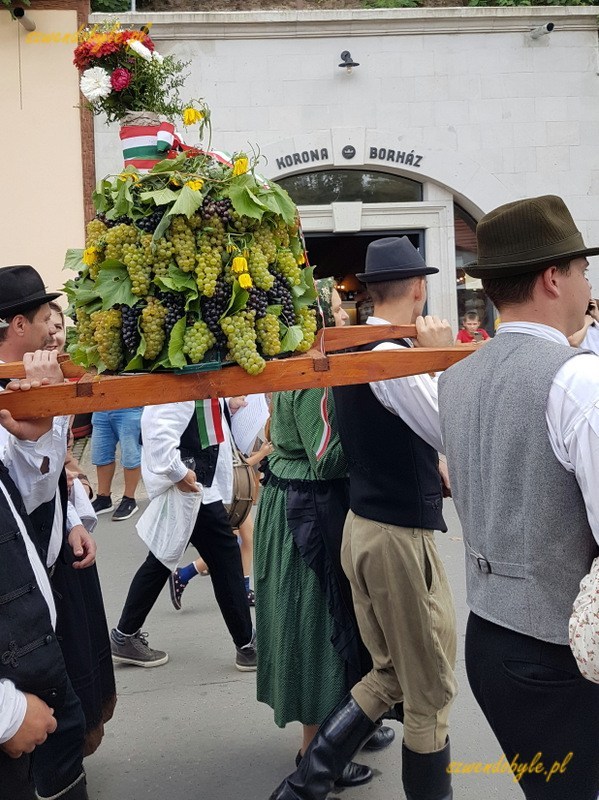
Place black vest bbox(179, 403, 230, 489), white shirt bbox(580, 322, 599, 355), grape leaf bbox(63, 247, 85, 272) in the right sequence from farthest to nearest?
black vest bbox(179, 403, 230, 489)
white shirt bbox(580, 322, 599, 355)
grape leaf bbox(63, 247, 85, 272)

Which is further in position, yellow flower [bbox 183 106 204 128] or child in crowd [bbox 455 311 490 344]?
child in crowd [bbox 455 311 490 344]

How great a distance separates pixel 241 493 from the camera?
5.51 metres

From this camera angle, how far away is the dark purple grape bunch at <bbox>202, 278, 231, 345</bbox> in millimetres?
2398

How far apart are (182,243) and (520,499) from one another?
1140 millimetres

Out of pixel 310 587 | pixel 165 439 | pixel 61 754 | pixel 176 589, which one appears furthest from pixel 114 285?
pixel 176 589

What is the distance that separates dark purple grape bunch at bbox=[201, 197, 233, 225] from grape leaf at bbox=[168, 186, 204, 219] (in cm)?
3

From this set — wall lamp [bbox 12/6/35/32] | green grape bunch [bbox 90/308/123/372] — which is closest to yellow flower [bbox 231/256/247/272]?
green grape bunch [bbox 90/308/123/372]

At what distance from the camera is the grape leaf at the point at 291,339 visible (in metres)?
2.50

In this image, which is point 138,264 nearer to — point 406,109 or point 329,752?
point 329,752

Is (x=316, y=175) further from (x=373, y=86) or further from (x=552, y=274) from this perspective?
(x=552, y=274)

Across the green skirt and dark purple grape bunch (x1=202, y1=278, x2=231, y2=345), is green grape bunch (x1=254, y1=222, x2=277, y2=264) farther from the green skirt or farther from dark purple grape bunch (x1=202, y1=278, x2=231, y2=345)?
the green skirt

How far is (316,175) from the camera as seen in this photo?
40.1ft

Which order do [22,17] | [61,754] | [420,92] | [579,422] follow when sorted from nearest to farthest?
[579,422]
[61,754]
[22,17]
[420,92]

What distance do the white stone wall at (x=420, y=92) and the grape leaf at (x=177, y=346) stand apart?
32.2 feet
